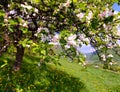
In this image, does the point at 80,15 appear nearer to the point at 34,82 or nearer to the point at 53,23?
the point at 53,23

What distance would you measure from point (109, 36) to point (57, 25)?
220 centimetres

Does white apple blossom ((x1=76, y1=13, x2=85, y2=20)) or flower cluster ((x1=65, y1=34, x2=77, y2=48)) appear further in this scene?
white apple blossom ((x1=76, y1=13, x2=85, y2=20))

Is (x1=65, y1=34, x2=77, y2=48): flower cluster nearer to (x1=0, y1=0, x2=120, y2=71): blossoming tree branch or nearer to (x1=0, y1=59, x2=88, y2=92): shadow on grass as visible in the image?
(x1=0, y1=0, x2=120, y2=71): blossoming tree branch

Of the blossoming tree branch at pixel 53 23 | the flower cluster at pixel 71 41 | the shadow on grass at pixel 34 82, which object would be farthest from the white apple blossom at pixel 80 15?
the shadow on grass at pixel 34 82

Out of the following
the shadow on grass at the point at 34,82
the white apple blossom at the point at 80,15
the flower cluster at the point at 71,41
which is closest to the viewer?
the flower cluster at the point at 71,41

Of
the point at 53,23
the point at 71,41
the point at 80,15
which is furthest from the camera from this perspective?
the point at 53,23

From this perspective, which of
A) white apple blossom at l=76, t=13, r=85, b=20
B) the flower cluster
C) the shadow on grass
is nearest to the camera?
the flower cluster

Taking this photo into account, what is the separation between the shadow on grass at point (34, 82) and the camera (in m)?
18.0

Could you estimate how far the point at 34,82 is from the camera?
67.6 ft

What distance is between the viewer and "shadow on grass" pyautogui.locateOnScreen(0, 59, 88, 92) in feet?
59.2

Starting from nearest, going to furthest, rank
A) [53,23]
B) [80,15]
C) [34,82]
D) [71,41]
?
[71,41] → [80,15] → [53,23] → [34,82]

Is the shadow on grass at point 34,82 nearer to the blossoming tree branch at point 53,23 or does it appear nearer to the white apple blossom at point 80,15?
the blossoming tree branch at point 53,23

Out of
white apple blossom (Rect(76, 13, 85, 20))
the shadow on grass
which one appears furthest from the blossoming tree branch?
the shadow on grass

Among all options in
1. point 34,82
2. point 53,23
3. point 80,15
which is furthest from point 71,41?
point 34,82
